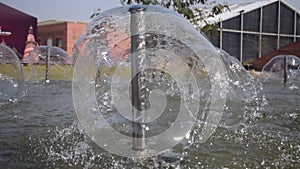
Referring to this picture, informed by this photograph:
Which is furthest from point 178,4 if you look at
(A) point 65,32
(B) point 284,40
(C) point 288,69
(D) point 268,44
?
(B) point 284,40

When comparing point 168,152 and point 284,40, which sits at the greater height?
point 284,40

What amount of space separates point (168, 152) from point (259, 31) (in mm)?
37296

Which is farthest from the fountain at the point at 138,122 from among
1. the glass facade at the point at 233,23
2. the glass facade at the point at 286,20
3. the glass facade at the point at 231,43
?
the glass facade at the point at 286,20

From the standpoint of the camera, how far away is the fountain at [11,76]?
291 inches

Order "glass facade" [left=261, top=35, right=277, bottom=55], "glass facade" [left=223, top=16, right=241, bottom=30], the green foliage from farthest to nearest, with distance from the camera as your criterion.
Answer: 1. "glass facade" [left=261, top=35, right=277, bottom=55]
2. "glass facade" [left=223, top=16, right=241, bottom=30]
3. the green foliage

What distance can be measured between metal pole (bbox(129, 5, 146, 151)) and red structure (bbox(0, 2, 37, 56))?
24.3m

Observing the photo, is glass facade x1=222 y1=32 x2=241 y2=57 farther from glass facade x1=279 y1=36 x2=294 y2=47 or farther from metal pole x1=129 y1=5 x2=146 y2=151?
metal pole x1=129 y1=5 x2=146 y2=151

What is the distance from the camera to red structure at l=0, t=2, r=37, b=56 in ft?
84.6

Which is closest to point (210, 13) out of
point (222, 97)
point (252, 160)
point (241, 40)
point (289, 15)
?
point (222, 97)

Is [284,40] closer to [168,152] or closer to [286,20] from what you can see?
[286,20]

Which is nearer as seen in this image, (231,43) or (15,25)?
(15,25)

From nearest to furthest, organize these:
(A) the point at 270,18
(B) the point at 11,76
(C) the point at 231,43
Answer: (B) the point at 11,76
(C) the point at 231,43
(A) the point at 270,18

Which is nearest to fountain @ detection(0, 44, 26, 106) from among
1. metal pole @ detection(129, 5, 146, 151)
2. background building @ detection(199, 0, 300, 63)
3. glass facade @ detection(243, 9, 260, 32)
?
metal pole @ detection(129, 5, 146, 151)

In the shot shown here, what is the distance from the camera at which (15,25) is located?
26.7 metres
